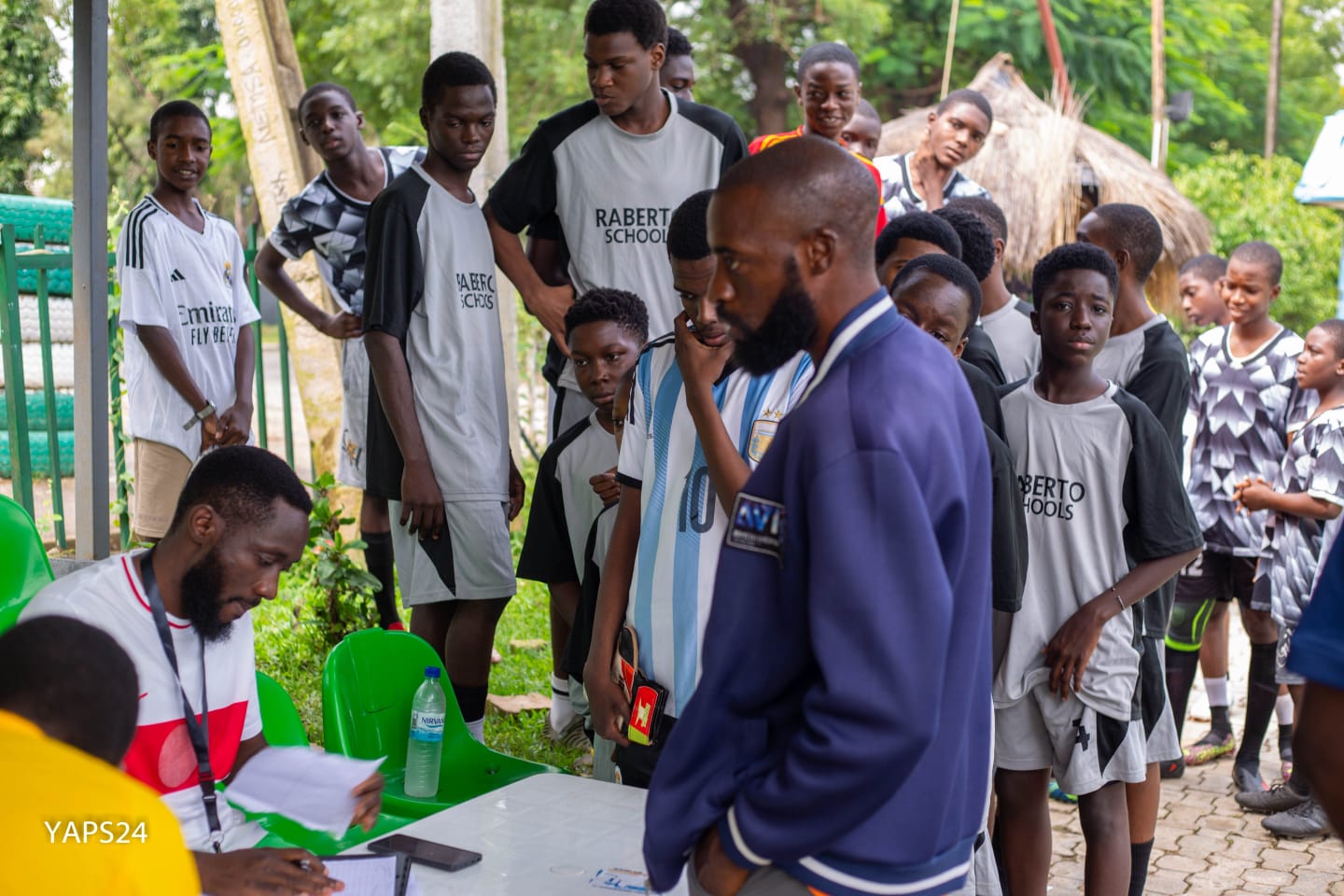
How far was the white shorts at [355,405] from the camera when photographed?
206 inches

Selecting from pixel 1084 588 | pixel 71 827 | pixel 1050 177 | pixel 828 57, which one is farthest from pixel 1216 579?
pixel 1050 177

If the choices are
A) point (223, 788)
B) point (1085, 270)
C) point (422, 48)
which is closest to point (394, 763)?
point (223, 788)

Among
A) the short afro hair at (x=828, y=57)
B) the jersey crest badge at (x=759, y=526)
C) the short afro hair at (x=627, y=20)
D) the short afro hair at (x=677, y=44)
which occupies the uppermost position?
the short afro hair at (x=677, y=44)

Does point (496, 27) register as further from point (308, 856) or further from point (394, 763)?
point (308, 856)

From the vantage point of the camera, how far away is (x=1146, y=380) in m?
3.81

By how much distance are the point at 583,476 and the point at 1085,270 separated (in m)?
1.57

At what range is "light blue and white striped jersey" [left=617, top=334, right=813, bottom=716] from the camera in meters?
2.73

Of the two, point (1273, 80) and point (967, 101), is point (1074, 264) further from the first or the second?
point (1273, 80)

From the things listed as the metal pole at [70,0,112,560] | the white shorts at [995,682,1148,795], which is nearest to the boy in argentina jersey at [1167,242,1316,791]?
the white shorts at [995,682,1148,795]

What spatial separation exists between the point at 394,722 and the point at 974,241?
2.36m

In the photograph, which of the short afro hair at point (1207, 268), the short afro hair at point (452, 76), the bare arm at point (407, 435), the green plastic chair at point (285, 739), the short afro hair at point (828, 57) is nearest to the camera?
the green plastic chair at point (285, 739)

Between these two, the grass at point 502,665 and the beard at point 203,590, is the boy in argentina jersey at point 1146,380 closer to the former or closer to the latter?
the grass at point 502,665

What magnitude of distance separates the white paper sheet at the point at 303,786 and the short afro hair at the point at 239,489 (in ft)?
1.68

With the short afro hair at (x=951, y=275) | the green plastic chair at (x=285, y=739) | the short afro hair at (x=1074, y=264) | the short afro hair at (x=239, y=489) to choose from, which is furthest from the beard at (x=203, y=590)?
the short afro hair at (x=1074, y=264)
